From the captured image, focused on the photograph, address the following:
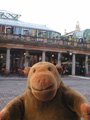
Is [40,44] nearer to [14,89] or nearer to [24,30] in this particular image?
[24,30]

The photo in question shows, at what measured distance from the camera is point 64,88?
2.46 metres

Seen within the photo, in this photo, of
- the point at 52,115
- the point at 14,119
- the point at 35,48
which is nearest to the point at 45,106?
the point at 52,115

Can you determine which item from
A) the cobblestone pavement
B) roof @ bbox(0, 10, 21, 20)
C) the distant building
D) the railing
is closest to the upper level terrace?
the railing

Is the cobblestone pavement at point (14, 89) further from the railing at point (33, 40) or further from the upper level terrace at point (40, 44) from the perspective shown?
the railing at point (33, 40)

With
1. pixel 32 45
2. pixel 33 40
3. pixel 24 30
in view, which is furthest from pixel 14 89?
pixel 24 30

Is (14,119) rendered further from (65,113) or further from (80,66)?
(80,66)

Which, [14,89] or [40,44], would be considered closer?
[14,89]

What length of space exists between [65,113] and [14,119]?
732mm

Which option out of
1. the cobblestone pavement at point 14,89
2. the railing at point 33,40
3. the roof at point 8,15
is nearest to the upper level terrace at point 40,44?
the railing at point 33,40

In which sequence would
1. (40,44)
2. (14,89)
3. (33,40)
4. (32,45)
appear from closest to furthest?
(14,89)
(32,45)
(33,40)
(40,44)

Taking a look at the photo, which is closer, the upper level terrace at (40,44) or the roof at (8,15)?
the upper level terrace at (40,44)

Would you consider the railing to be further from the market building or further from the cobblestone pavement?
the cobblestone pavement

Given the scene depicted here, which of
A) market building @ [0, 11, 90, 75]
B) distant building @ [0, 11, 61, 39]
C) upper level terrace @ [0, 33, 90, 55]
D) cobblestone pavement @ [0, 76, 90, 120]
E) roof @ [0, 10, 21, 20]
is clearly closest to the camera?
cobblestone pavement @ [0, 76, 90, 120]

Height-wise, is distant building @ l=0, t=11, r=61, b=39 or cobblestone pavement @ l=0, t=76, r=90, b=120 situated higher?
distant building @ l=0, t=11, r=61, b=39
